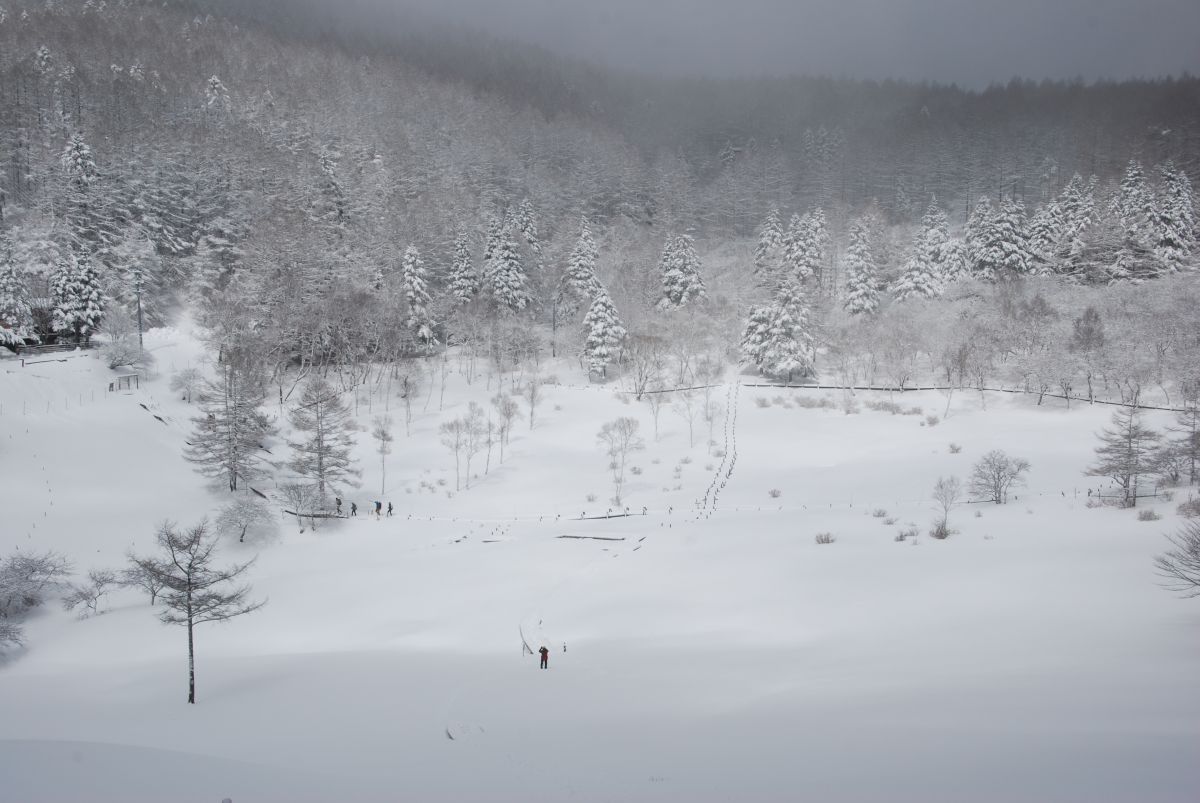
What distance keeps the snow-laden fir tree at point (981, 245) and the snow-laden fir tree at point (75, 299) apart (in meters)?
90.7

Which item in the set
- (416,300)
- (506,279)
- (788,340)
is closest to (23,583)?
(416,300)

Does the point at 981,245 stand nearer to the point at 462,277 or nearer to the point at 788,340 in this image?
the point at 788,340

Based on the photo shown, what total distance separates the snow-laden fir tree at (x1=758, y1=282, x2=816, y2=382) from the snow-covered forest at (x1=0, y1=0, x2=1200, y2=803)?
24.4 inches

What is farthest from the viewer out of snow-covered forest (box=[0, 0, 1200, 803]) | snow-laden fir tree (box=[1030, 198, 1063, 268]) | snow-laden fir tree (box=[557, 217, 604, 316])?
snow-laden fir tree (box=[557, 217, 604, 316])

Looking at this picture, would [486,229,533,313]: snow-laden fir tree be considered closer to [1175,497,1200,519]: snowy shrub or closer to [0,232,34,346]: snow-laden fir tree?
[0,232,34,346]: snow-laden fir tree

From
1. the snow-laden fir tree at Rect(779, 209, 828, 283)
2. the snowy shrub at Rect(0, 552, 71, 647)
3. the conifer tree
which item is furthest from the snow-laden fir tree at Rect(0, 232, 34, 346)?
the snow-laden fir tree at Rect(779, 209, 828, 283)

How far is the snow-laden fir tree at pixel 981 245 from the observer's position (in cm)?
7206

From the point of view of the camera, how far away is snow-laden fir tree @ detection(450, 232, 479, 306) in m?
73.3

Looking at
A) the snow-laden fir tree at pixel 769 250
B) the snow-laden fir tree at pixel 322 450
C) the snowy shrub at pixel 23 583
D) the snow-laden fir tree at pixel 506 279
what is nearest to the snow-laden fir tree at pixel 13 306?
the snow-laden fir tree at pixel 322 450

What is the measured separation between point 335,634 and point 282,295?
49.5 meters

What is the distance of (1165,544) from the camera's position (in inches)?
913

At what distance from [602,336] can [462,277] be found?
20602 mm

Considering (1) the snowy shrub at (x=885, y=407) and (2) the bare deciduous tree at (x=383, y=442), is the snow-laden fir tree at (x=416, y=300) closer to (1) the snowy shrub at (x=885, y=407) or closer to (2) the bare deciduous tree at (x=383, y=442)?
(2) the bare deciduous tree at (x=383, y=442)

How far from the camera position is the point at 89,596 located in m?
27.1
